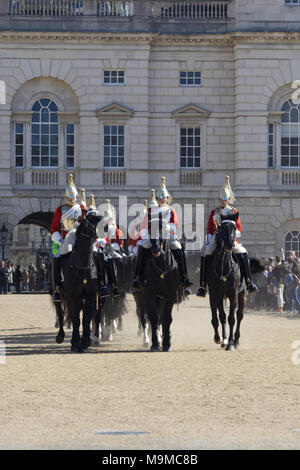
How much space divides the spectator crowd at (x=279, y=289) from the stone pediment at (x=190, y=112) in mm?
12403

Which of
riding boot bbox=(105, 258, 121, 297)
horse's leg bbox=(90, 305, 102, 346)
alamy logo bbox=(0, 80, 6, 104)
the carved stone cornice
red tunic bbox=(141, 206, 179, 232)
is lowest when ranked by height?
horse's leg bbox=(90, 305, 102, 346)

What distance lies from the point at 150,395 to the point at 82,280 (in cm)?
624

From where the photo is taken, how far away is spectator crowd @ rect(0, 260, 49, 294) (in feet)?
170

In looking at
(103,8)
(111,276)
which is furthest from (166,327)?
(103,8)

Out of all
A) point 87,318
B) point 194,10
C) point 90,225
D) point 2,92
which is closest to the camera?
point 90,225

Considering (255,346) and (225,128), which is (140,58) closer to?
(225,128)

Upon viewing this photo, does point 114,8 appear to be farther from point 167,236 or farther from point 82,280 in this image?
point 82,280

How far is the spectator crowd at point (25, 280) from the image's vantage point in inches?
2045

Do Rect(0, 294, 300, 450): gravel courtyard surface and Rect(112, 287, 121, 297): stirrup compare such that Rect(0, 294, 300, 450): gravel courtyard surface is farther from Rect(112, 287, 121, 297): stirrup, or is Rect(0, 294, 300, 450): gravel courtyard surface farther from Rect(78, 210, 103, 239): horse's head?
Rect(78, 210, 103, 239): horse's head

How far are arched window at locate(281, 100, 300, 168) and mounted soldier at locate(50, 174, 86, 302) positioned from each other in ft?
102

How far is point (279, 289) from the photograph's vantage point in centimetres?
3722

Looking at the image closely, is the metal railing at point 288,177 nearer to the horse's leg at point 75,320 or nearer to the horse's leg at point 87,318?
the horse's leg at point 87,318

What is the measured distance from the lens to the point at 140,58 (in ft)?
167

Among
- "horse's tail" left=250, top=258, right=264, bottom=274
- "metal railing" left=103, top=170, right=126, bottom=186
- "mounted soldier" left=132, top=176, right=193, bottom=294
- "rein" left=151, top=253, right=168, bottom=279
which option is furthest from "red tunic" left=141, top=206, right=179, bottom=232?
"metal railing" left=103, top=170, right=126, bottom=186
